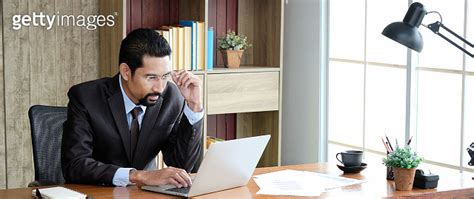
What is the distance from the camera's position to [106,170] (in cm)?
362

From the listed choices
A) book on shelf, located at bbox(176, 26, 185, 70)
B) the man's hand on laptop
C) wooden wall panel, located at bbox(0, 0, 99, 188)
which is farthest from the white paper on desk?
wooden wall panel, located at bbox(0, 0, 99, 188)

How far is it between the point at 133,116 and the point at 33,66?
1648 mm

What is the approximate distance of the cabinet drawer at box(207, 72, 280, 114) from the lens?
5.72 m

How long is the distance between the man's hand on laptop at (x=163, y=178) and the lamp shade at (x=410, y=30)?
1075 millimetres

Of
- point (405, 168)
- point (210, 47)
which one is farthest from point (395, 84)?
point (405, 168)

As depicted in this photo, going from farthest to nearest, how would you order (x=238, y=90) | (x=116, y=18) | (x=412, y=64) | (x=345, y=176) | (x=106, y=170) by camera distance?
(x=238, y=90), (x=116, y=18), (x=412, y=64), (x=345, y=176), (x=106, y=170)

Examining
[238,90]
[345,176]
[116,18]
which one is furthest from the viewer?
[238,90]

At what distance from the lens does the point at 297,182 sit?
369cm

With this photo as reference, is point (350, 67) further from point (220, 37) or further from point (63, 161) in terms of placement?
point (63, 161)

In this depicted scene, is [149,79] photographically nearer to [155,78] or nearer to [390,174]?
[155,78]

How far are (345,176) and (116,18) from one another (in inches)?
86.2

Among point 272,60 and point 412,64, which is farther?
point 272,60

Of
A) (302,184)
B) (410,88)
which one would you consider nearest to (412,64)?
(410,88)

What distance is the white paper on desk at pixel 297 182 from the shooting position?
355 centimetres
